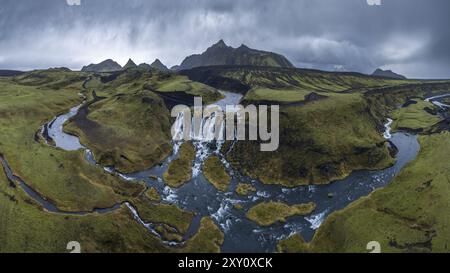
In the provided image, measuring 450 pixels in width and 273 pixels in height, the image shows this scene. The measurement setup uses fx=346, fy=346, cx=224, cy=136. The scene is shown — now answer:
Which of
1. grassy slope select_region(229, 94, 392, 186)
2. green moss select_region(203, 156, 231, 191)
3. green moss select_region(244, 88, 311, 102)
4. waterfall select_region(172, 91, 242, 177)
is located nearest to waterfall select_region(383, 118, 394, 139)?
grassy slope select_region(229, 94, 392, 186)

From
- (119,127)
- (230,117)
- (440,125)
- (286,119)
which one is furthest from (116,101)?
(440,125)

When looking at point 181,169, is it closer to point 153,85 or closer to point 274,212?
point 274,212

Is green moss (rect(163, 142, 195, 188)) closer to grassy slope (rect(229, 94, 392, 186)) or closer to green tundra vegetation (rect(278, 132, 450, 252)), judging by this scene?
grassy slope (rect(229, 94, 392, 186))

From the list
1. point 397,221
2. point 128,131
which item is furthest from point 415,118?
point 128,131

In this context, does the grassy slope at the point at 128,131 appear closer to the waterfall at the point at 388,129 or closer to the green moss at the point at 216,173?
the green moss at the point at 216,173

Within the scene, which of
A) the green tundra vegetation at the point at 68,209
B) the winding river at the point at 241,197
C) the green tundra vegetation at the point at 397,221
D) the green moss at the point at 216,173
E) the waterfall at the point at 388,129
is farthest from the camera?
the waterfall at the point at 388,129

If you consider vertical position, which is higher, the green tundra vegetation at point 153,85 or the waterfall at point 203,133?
the green tundra vegetation at point 153,85

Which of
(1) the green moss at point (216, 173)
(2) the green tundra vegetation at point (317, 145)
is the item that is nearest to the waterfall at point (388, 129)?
(2) the green tundra vegetation at point (317, 145)
